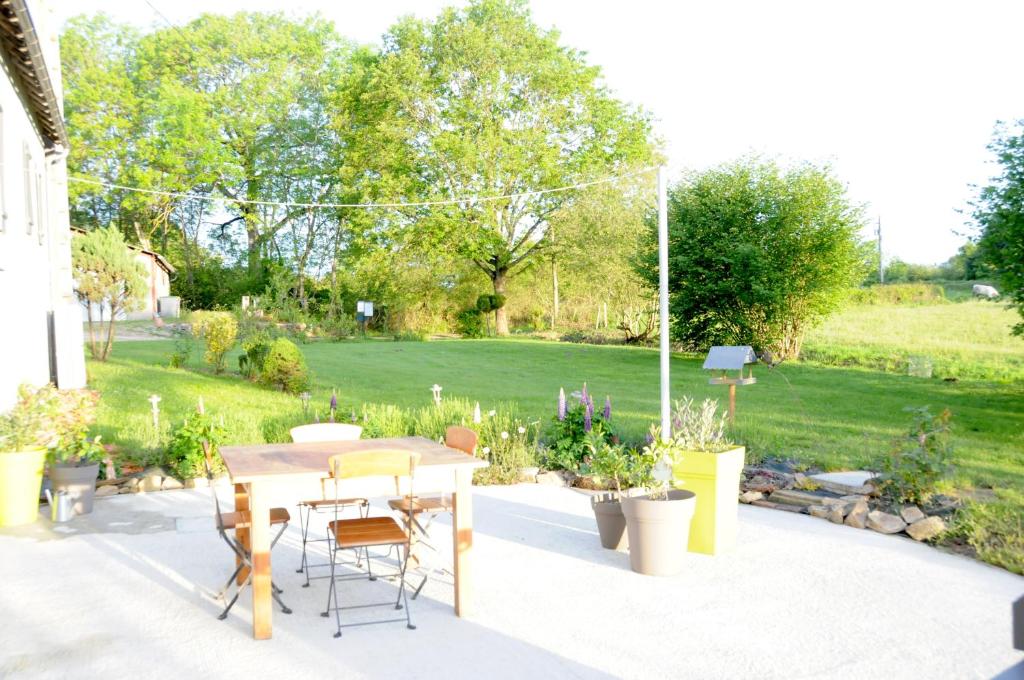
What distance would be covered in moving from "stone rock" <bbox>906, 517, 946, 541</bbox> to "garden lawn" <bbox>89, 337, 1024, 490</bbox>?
154 centimetres

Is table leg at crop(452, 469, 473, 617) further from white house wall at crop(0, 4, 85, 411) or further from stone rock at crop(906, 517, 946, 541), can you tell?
white house wall at crop(0, 4, 85, 411)

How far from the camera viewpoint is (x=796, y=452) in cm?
893

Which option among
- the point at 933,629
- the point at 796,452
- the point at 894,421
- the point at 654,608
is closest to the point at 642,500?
the point at 654,608

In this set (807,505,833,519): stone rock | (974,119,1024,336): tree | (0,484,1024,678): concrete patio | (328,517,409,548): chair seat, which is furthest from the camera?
(974,119,1024,336): tree

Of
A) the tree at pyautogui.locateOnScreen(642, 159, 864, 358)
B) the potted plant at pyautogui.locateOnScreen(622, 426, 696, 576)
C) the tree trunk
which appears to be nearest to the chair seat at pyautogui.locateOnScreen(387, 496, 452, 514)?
the potted plant at pyautogui.locateOnScreen(622, 426, 696, 576)

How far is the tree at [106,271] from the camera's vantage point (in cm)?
1560

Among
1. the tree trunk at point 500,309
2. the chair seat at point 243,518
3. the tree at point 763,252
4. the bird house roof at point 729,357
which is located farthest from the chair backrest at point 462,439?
the tree trunk at point 500,309

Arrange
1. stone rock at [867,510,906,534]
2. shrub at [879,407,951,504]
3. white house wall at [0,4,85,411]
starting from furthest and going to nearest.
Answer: white house wall at [0,4,85,411] → shrub at [879,407,951,504] → stone rock at [867,510,906,534]

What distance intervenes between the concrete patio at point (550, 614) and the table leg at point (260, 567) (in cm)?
11

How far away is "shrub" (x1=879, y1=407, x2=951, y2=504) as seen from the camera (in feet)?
21.5

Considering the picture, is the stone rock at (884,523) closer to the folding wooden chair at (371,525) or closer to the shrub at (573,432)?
the shrub at (573,432)

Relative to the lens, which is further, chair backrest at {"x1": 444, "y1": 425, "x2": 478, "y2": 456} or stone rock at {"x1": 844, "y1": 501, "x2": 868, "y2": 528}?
stone rock at {"x1": 844, "y1": 501, "x2": 868, "y2": 528}

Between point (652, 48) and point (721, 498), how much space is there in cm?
832

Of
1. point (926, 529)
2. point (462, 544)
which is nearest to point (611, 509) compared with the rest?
point (462, 544)
